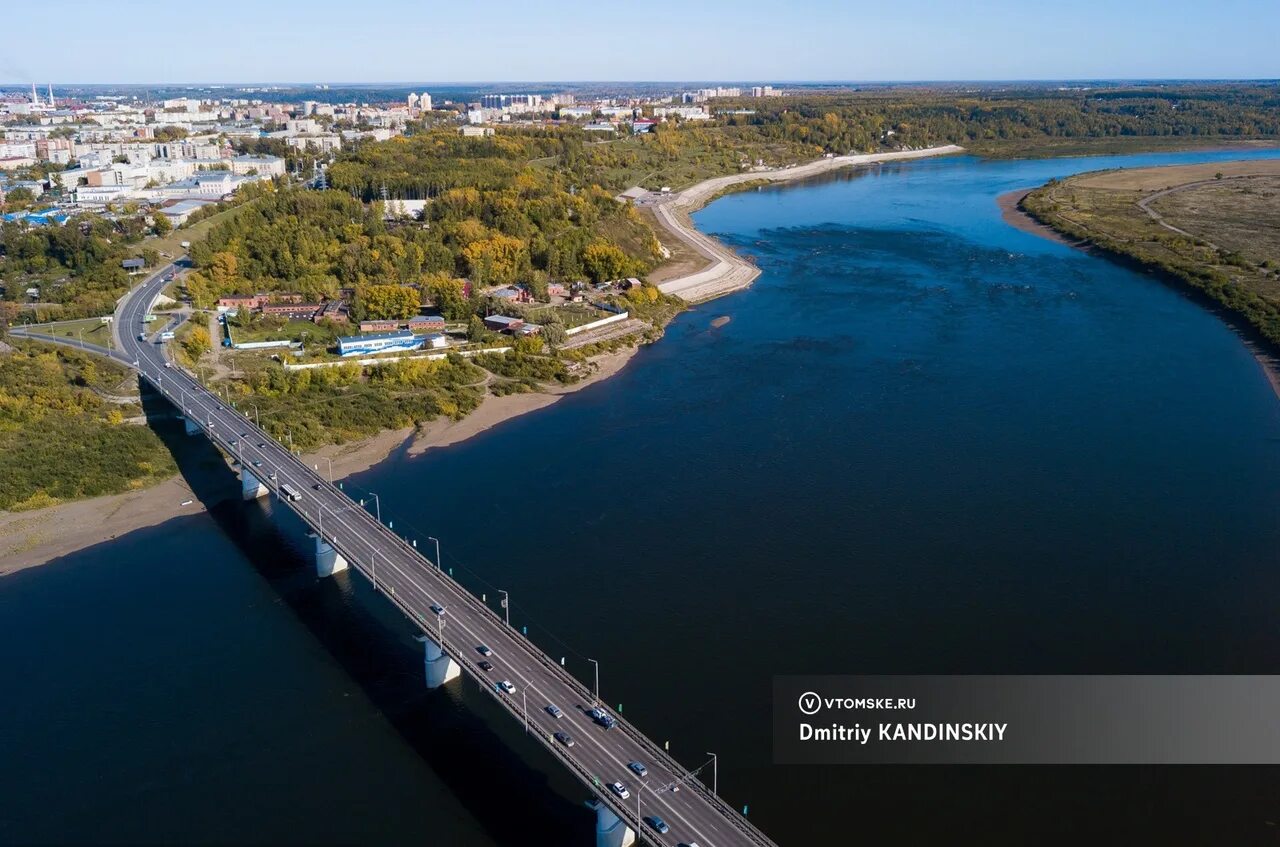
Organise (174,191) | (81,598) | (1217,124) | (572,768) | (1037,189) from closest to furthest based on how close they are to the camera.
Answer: (572,768) < (81,598) < (174,191) < (1037,189) < (1217,124)

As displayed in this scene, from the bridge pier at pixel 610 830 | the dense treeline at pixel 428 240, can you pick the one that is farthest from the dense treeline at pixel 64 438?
the bridge pier at pixel 610 830

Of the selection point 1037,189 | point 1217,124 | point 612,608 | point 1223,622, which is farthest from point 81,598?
point 1217,124

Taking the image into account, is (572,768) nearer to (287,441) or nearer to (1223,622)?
(1223,622)

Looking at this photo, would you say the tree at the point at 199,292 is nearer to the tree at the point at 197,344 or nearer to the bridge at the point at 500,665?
the tree at the point at 197,344

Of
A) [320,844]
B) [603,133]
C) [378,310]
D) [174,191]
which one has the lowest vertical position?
[320,844]

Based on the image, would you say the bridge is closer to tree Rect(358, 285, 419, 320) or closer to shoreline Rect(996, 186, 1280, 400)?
tree Rect(358, 285, 419, 320)

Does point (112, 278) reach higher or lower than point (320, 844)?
higher

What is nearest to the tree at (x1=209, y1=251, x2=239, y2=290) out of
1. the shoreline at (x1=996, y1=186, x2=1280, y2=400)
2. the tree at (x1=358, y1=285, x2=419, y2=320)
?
the tree at (x1=358, y1=285, x2=419, y2=320)
